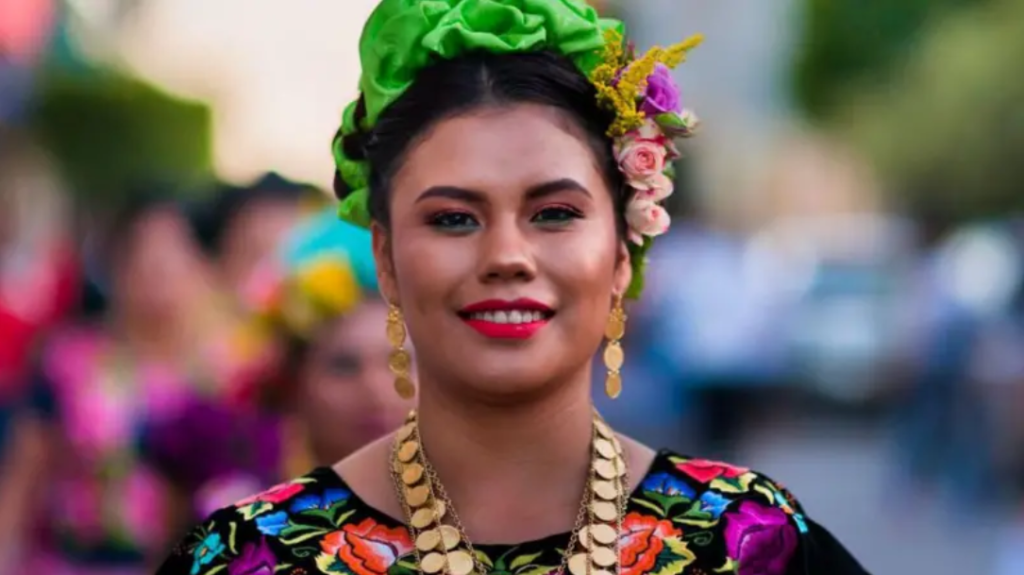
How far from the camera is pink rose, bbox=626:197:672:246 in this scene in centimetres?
377

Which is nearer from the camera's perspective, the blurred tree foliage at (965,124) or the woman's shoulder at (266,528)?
the woman's shoulder at (266,528)

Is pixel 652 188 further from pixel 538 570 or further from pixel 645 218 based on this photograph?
pixel 538 570

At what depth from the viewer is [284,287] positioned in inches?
245

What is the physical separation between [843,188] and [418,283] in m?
50.2

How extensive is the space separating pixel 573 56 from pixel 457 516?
2.67ft

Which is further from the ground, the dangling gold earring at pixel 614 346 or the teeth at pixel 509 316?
the teeth at pixel 509 316

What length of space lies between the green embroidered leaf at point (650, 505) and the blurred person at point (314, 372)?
1954 millimetres

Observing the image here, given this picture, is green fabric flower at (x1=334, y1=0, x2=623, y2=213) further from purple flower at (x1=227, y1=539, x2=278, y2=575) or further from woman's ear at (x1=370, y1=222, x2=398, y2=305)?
purple flower at (x1=227, y1=539, x2=278, y2=575)

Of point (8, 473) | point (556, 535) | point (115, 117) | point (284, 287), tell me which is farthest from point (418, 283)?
point (115, 117)

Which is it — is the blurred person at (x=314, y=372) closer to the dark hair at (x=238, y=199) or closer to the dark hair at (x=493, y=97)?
the dark hair at (x=493, y=97)

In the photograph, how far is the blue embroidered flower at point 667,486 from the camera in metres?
3.79

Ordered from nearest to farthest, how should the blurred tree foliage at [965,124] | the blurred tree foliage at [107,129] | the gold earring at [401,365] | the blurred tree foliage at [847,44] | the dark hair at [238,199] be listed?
1. the gold earring at [401,365]
2. the dark hair at [238,199]
3. the blurred tree foliage at [965,124]
4. the blurred tree foliage at [107,129]
5. the blurred tree foliage at [847,44]

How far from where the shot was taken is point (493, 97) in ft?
12.1

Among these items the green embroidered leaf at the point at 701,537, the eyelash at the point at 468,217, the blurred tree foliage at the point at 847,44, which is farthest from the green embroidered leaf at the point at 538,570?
the blurred tree foliage at the point at 847,44
